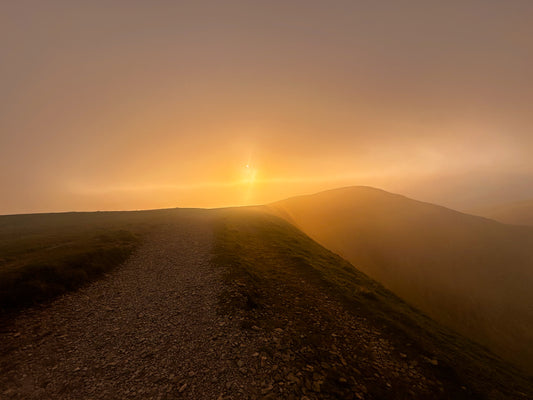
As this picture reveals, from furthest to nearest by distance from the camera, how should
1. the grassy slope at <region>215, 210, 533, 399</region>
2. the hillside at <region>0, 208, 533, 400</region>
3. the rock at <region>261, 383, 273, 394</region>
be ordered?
the grassy slope at <region>215, 210, 533, 399</region> → the hillside at <region>0, 208, 533, 400</region> → the rock at <region>261, 383, 273, 394</region>

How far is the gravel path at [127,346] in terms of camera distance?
8.57 meters

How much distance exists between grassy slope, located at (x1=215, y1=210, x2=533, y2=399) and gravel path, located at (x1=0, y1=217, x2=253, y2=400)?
7.44 ft

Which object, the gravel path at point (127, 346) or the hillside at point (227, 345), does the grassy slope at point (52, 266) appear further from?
the gravel path at point (127, 346)

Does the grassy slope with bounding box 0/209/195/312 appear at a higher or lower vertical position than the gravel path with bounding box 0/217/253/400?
higher

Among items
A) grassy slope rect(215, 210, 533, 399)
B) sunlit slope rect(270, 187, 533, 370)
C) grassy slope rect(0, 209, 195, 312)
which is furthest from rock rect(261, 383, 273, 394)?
sunlit slope rect(270, 187, 533, 370)

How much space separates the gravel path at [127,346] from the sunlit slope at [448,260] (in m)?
53.1

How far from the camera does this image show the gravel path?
8570 mm

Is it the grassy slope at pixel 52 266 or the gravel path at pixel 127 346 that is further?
the grassy slope at pixel 52 266

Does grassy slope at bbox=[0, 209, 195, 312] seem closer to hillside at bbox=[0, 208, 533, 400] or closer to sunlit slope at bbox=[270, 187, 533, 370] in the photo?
hillside at bbox=[0, 208, 533, 400]

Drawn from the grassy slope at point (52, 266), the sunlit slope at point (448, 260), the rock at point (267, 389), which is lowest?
the sunlit slope at point (448, 260)

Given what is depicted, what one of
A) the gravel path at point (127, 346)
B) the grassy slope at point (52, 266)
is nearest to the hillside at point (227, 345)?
the gravel path at point (127, 346)

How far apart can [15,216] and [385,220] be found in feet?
486

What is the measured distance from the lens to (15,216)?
71000 mm

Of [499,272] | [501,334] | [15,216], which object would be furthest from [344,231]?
[15,216]
